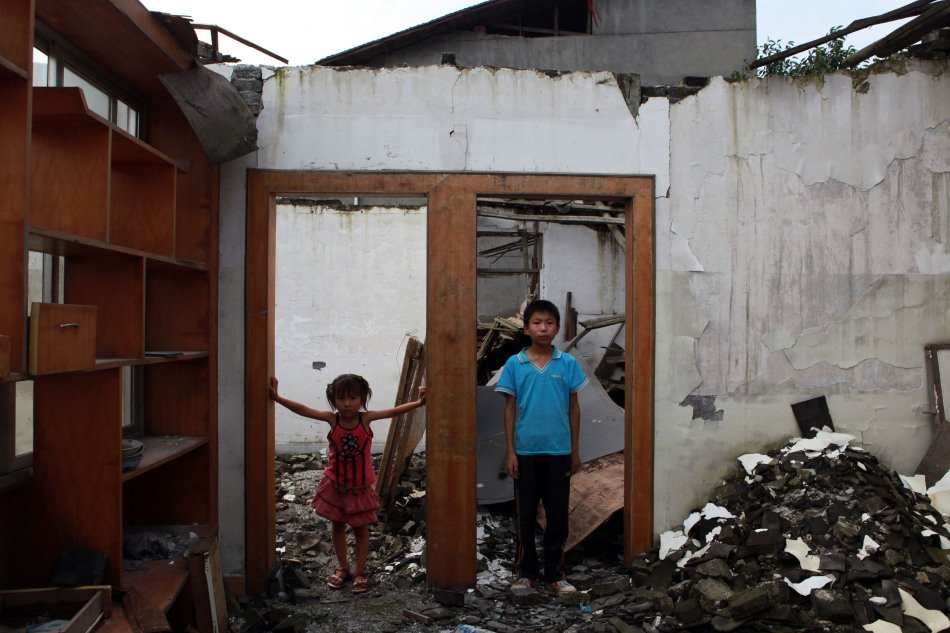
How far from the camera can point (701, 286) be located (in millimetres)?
4449

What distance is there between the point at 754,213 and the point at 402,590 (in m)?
3.29

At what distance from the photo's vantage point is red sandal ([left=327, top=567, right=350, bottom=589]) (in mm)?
4508

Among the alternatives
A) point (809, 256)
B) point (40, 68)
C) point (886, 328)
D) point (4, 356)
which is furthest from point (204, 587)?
point (886, 328)

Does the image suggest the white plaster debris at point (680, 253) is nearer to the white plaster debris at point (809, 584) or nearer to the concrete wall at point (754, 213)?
the concrete wall at point (754, 213)

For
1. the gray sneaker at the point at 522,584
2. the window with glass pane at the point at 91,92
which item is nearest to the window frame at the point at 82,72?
the window with glass pane at the point at 91,92

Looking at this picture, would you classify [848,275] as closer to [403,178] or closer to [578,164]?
[578,164]

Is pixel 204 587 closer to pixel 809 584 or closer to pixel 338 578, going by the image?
pixel 338 578

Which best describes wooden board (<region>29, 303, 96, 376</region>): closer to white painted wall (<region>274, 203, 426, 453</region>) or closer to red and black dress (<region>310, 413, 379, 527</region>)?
red and black dress (<region>310, 413, 379, 527</region>)

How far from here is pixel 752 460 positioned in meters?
4.43

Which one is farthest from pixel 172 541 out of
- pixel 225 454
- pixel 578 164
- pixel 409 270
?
pixel 409 270

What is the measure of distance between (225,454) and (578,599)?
2334 mm

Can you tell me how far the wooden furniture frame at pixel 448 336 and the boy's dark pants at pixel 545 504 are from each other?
326 millimetres

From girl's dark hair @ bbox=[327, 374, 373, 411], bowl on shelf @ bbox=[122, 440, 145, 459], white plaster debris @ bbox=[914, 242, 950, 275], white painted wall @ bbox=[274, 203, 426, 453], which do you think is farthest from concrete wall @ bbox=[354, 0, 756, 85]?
bowl on shelf @ bbox=[122, 440, 145, 459]

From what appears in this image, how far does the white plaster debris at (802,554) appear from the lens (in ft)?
12.2
